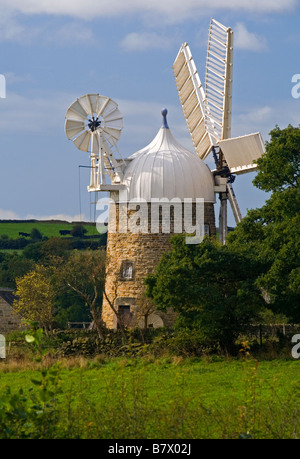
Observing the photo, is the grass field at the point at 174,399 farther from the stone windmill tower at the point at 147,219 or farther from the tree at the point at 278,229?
the stone windmill tower at the point at 147,219

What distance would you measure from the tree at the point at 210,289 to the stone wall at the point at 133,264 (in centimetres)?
583

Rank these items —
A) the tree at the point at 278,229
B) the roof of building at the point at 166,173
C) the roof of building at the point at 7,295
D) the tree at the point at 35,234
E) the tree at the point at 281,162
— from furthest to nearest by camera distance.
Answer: the tree at the point at 35,234
the roof of building at the point at 7,295
the roof of building at the point at 166,173
the tree at the point at 281,162
the tree at the point at 278,229

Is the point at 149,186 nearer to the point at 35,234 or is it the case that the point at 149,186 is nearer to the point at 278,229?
the point at 278,229

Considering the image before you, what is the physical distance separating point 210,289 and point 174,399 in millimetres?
13962

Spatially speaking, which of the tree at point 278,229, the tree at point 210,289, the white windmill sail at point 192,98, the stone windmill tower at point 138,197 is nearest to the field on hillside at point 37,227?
the white windmill sail at point 192,98

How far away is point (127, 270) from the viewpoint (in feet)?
107

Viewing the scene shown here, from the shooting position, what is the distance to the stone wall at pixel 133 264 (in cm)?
3203

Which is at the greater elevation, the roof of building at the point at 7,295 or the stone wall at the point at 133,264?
the stone wall at the point at 133,264

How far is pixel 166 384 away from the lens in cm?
1870

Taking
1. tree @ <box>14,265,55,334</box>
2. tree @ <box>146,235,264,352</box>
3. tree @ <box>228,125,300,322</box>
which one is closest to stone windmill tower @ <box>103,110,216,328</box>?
tree @ <box>14,265,55,334</box>

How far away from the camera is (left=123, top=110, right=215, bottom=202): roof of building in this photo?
32344 millimetres

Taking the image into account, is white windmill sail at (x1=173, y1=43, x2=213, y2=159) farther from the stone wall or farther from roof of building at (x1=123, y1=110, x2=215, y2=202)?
the stone wall

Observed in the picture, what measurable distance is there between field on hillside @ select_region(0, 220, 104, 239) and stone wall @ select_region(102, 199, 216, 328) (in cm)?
4242
